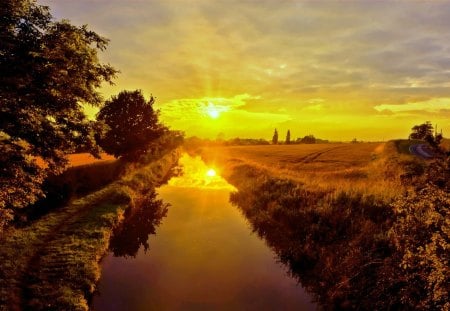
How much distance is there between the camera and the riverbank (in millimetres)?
11312

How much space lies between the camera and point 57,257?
1442cm

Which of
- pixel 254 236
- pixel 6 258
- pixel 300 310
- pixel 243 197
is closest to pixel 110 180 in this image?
pixel 243 197

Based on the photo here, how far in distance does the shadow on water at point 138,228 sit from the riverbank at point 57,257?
64cm

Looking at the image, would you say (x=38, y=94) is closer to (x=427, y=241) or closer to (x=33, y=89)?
(x=33, y=89)

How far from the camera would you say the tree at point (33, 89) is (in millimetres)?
10969

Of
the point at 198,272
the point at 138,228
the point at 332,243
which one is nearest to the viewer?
the point at 198,272

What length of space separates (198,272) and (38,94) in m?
9.32

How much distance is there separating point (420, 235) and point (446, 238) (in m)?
1.21

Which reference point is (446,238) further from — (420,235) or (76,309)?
(76,309)

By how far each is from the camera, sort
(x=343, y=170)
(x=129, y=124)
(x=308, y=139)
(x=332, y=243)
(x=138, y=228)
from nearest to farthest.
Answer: (x=332, y=243) < (x=138, y=228) < (x=343, y=170) < (x=129, y=124) < (x=308, y=139)

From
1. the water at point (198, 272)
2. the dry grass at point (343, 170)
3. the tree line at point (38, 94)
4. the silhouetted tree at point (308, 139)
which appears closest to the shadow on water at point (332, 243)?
the water at point (198, 272)

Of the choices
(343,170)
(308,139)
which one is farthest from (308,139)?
(343,170)

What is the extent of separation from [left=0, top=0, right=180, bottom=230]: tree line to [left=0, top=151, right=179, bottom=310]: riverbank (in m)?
2.16

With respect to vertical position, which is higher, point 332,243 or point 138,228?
point 332,243
